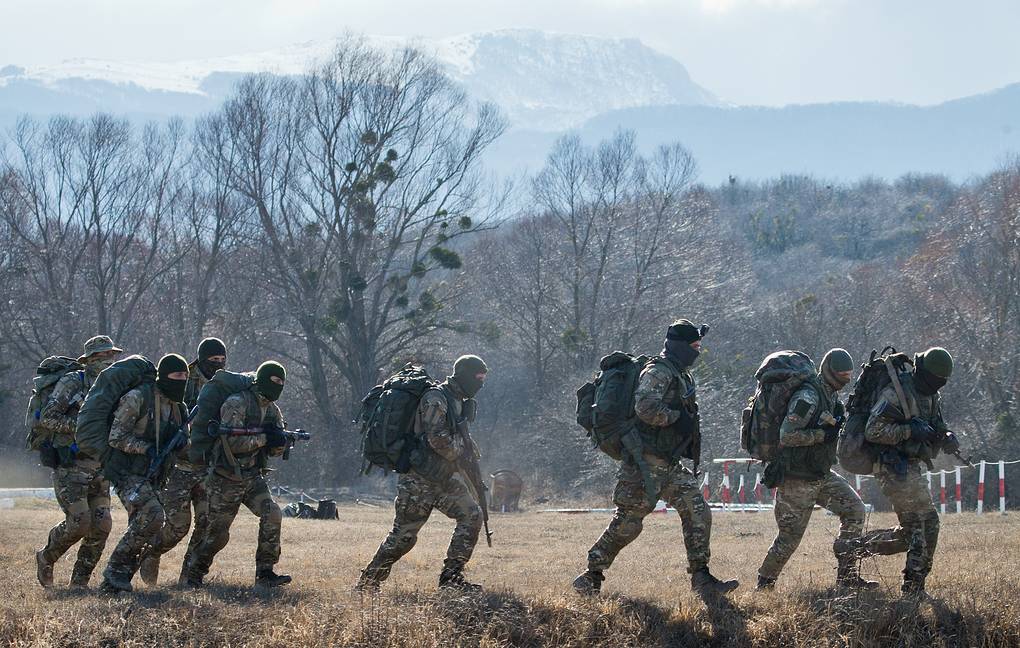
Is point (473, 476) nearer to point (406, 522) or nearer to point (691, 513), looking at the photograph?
point (406, 522)

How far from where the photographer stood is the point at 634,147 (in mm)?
53438

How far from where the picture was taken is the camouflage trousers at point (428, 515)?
925 cm

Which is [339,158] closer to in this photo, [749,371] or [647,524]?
[749,371]

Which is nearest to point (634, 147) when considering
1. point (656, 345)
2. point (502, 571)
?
point (656, 345)

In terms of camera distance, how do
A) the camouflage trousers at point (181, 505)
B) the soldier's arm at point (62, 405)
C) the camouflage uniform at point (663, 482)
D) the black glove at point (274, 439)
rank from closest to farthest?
the camouflage uniform at point (663, 482)
the black glove at point (274, 439)
the camouflage trousers at point (181, 505)
the soldier's arm at point (62, 405)

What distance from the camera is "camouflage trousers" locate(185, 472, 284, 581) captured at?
9.71 meters

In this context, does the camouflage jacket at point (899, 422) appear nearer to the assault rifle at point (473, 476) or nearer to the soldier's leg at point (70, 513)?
the assault rifle at point (473, 476)

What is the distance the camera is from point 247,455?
32.0 feet

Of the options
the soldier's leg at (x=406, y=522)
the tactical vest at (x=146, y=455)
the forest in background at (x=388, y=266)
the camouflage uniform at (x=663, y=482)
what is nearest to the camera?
the camouflage uniform at (x=663, y=482)

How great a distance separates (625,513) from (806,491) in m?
1.30

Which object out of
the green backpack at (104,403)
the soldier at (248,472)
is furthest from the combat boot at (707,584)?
the green backpack at (104,403)

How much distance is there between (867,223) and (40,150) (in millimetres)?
62364

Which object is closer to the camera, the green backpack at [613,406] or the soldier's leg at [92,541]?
the green backpack at [613,406]

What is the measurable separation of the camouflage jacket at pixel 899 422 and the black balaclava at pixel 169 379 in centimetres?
512
